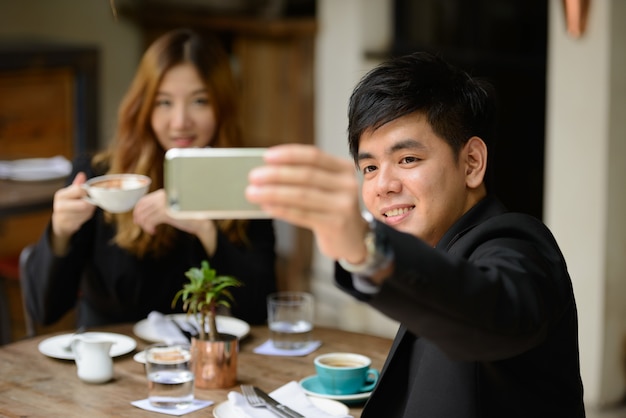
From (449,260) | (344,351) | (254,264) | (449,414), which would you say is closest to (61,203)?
(254,264)

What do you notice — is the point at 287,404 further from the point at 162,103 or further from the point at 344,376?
the point at 162,103

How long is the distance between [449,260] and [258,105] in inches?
160

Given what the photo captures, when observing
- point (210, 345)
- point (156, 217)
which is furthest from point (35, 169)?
point (210, 345)

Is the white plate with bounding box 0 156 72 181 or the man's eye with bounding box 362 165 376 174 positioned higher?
the man's eye with bounding box 362 165 376 174

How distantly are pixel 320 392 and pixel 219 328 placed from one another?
0.51 metres

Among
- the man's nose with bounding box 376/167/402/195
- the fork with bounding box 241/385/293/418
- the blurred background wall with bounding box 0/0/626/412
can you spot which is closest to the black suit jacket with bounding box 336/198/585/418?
the man's nose with bounding box 376/167/402/195

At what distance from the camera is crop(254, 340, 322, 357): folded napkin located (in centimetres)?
238

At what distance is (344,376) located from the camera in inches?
81.5

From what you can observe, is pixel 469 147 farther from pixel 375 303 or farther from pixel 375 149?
pixel 375 303

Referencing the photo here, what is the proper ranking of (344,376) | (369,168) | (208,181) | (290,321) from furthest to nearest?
(290,321), (344,376), (369,168), (208,181)

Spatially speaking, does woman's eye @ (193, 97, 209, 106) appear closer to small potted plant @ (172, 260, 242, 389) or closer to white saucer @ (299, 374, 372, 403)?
small potted plant @ (172, 260, 242, 389)

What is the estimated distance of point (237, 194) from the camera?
1.20 metres

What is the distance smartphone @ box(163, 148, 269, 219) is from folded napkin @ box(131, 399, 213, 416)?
0.89 m

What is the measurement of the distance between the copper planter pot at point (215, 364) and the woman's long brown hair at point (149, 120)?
0.73 meters
